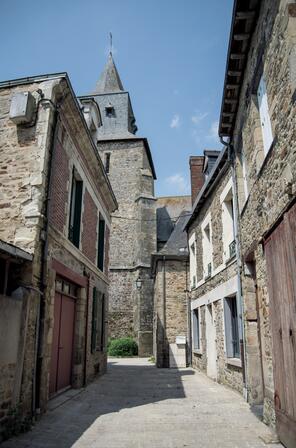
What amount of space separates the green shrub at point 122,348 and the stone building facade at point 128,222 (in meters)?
0.57

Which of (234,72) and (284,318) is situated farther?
(234,72)

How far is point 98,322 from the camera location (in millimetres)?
9969

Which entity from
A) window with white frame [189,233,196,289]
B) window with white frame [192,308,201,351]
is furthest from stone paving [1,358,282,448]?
window with white frame [189,233,196,289]

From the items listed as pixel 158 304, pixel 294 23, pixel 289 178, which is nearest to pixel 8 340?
pixel 289 178

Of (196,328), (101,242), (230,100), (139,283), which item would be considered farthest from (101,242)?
(139,283)

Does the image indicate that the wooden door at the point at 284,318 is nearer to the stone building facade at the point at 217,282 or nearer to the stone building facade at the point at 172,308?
the stone building facade at the point at 217,282

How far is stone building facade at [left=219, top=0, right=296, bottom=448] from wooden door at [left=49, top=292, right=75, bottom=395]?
3.38 meters

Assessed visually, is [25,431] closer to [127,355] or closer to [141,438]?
[141,438]

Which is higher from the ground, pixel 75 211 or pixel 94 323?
pixel 75 211

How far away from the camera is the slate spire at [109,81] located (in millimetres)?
28375

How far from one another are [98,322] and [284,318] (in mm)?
7085

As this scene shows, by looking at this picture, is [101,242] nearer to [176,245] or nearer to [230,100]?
[176,245]

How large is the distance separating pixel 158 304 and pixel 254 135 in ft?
32.3

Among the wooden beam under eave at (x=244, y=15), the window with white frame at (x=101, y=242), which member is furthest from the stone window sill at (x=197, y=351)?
the wooden beam under eave at (x=244, y=15)
